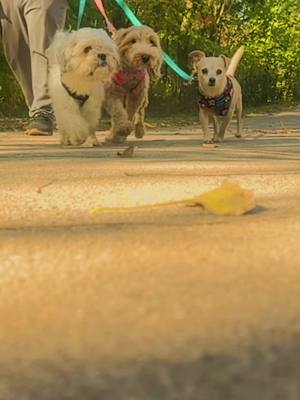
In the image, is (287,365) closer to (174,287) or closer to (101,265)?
(174,287)

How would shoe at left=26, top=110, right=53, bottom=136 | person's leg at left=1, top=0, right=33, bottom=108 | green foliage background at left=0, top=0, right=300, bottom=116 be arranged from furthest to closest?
green foliage background at left=0, top=0, right=300, bottom=116
person's leg at left=1, top=0, right=33, bottom=108
shoe at left=26, top=110, right=53, bottom=136

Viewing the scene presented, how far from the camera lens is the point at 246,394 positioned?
1113 mm

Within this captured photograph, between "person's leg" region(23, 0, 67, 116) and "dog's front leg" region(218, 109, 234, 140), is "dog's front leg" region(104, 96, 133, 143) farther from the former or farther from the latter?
"dog's front leg" region(218, 109, 234, 140)

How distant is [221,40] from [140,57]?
17.5 meters

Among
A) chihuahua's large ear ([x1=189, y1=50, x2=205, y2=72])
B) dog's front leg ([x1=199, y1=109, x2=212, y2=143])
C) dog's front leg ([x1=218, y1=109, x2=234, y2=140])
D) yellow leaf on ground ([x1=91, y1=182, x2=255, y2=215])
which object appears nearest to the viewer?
yellow leaf on ground ([x1=91, y1=182, x2=255, y2=215])

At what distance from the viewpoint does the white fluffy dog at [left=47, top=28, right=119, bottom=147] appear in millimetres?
6422

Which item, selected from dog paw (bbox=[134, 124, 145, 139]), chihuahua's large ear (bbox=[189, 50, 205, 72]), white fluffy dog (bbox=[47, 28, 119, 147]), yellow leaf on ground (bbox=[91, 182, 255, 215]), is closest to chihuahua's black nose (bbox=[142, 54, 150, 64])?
white fluffy dog (bbox=[47, 28, 119, 147])

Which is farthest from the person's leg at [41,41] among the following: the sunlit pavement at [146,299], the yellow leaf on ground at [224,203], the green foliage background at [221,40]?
the green foliage background at [221,40]

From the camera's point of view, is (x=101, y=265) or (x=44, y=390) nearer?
(x=44, y=390)

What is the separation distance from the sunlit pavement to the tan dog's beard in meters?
4.07

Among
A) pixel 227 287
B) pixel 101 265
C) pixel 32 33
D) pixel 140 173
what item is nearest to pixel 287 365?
pixel 227 287

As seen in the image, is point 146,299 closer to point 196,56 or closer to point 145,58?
point 145,58

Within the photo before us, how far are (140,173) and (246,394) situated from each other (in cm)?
308

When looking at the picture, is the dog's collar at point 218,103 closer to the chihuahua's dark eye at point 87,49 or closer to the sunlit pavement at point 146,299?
the chihuahua's dark eye at point 87,49
